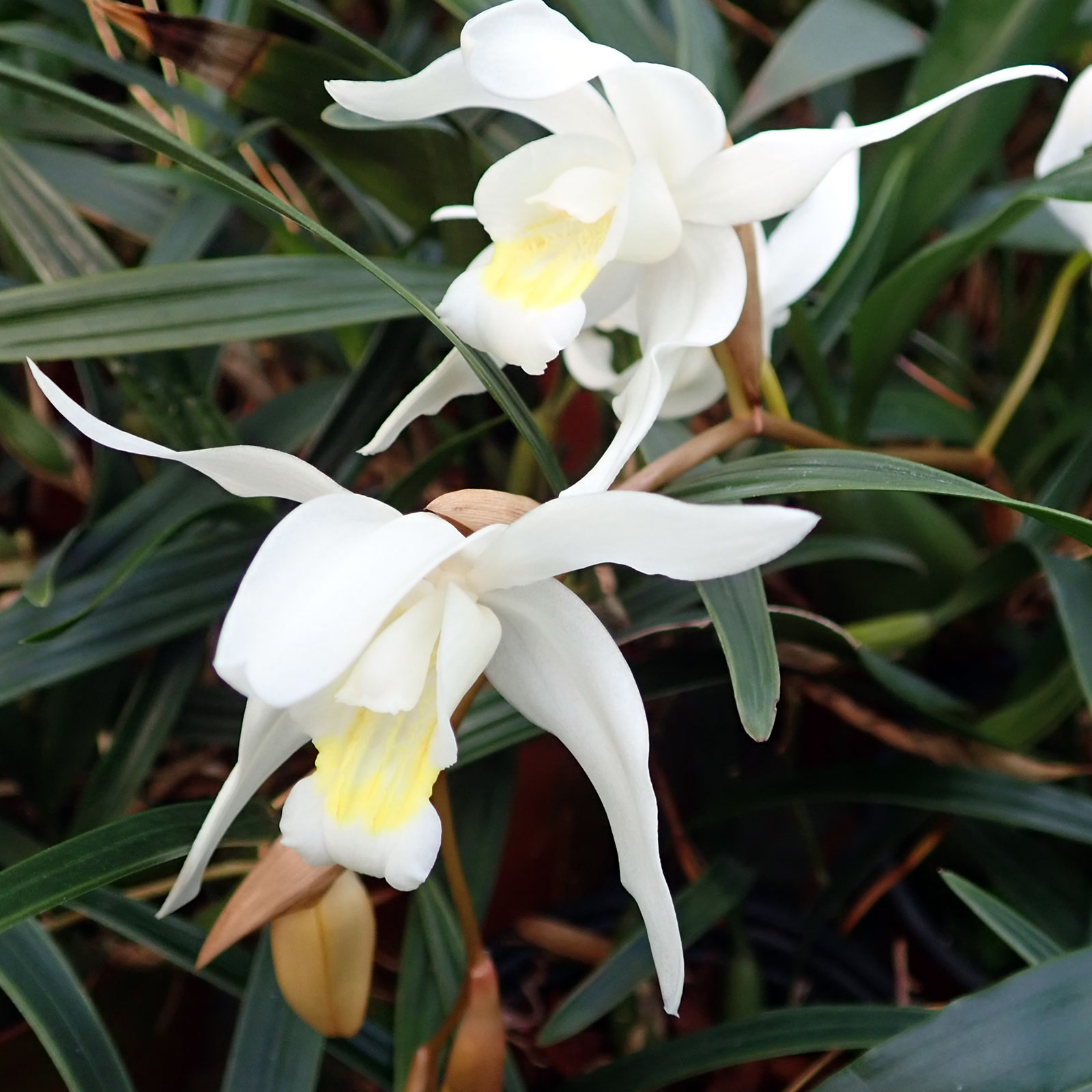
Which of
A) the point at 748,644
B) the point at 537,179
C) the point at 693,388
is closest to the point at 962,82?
the point at 693,388

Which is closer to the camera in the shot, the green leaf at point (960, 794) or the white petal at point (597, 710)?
the white petal at point (597, 710)

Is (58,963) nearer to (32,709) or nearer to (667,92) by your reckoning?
(32,709)

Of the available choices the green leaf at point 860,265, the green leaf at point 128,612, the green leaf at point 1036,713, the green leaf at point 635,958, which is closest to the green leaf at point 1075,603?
the green leaf at point 1036,713

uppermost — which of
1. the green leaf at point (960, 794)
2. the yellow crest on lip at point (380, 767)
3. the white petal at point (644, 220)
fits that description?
the white petal at point (644, 220)

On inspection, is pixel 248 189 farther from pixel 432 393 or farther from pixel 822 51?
pixel 822 51

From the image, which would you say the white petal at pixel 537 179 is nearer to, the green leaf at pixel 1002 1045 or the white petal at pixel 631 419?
the white petal at pixel 631 419

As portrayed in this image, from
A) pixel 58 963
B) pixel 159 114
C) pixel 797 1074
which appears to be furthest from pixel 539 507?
pixel 797 1074

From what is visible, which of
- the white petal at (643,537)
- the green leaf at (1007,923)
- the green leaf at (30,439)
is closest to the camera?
the white petal at (643,537)
